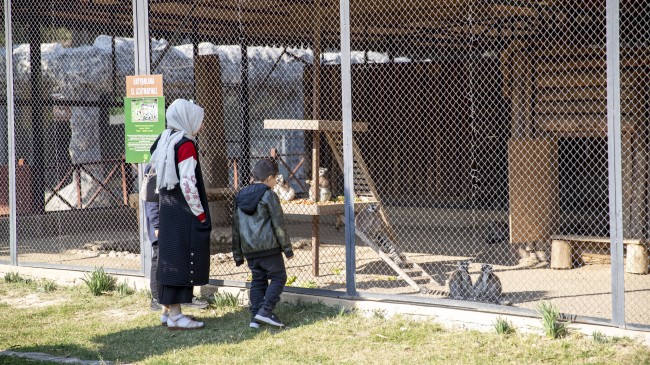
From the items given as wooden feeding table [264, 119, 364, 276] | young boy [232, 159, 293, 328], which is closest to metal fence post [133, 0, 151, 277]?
wooden feeding table [264, 119, 364, 276]

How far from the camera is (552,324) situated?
5.66 meters

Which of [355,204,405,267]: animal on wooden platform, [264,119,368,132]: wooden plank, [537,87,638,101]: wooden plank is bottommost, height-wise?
[355,204,405,267]: animal on wooden platform

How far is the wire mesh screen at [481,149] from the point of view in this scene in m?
8.23

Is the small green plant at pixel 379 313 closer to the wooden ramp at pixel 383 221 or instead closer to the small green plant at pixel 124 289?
the wooden ramp at pixel 383 221

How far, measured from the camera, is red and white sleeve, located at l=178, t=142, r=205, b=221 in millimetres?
6254

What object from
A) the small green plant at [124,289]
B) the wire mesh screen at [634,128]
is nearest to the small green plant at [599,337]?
the wire mesh screen at [634,128]

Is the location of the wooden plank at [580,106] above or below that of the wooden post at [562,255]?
above

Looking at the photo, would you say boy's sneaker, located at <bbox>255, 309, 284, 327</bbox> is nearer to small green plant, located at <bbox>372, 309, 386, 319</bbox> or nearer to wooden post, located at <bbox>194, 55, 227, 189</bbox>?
small green plant, located at <bbox>372, 309, 386, 319</bbox>

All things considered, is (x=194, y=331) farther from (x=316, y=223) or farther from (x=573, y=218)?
(x=573, y=218)

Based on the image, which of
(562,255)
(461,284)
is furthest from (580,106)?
(461,284)

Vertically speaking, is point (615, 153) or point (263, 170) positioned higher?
point (615, 153)

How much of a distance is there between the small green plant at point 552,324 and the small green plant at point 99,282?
4.22m

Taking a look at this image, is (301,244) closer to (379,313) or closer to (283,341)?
(379,313)

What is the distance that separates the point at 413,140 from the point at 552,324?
989 centimetres
